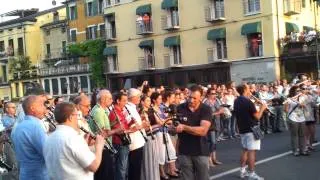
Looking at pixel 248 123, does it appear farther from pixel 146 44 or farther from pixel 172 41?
pixel 146 44

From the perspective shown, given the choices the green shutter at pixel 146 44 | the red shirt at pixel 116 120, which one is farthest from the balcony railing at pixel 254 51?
the red shirt at pixel 116 120

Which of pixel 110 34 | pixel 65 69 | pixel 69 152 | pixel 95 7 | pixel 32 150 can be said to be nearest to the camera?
pixel 69 152

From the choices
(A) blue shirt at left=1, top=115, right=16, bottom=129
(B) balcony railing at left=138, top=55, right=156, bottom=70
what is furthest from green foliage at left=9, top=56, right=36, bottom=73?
(A) blue shirt at left=1, top=115, right=16, bottom=129

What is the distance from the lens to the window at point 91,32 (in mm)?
51062

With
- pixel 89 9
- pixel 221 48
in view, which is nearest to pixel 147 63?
pixel 221 48

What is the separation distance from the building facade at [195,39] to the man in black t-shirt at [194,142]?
27017mm

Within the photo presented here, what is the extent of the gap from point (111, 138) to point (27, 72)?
53627mm

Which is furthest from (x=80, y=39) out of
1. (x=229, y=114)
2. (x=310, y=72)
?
(x=229, y=114)

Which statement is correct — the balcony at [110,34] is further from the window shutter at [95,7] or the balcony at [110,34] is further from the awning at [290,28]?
the awning at [290,28]

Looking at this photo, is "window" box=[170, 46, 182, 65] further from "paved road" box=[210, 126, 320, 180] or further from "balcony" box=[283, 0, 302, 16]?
"paved road" box=[210, 126, 320, 180]

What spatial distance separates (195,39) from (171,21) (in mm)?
2749

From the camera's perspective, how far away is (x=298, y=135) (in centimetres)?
1277

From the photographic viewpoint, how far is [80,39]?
53219mm

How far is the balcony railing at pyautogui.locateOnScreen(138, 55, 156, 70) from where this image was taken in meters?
43.8
